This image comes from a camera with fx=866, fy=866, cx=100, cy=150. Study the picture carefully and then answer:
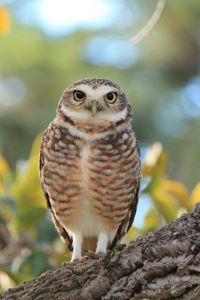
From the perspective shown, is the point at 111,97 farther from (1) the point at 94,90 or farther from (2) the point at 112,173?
(2) the point at 112,173

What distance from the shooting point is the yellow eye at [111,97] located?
4.32m

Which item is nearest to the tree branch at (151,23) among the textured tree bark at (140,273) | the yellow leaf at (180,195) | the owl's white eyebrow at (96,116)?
the owl's white eyebrow at (96,116)

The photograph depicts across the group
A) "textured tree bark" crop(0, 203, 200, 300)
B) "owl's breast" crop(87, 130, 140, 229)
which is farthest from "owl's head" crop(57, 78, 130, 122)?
"textured tree bark" crop(0, 203, 200, 300)

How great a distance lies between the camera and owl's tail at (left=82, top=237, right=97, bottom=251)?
Answer: 4.57m

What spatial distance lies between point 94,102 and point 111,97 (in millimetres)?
122

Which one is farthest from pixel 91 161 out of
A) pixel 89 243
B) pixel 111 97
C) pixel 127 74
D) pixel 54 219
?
pixel 127 74

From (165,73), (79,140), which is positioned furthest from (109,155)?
(165,73)

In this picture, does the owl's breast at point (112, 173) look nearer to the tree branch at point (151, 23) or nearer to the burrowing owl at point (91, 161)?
the burrowing owl at point (91, 161)

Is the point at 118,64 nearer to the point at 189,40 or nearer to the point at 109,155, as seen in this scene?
the point at 189,40

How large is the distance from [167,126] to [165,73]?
1.45 meters

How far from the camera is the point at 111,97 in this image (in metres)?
4.36

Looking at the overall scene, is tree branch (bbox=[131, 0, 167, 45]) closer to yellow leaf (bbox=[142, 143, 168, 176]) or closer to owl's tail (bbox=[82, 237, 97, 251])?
yellow leaf (bbox=[142, 143, 168, 176])

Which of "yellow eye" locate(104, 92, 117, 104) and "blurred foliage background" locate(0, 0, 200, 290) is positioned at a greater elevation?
"blurred foliage background" locate(0, 0, 200, 290)

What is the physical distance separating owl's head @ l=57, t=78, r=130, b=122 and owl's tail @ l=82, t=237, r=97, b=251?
661 millimetres
